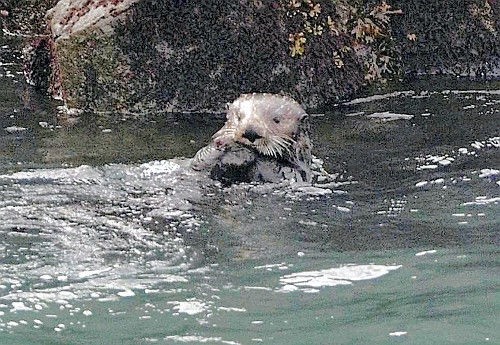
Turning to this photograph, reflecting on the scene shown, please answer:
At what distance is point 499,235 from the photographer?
4961mm

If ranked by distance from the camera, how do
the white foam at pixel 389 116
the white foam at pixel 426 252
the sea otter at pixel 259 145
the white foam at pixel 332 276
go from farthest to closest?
the white foam at pixel 389 116 → the sea otter at pixel 259 145 → the white foam at pixel 426 252 → the white foam at pixel 332 276

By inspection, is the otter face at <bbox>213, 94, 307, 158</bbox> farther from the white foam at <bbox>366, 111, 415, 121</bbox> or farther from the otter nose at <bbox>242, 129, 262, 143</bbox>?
the white foam at <bbox>366, 111, 415, 121</bbox>

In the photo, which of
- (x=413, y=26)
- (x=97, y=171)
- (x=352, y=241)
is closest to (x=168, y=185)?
(x=97, y=171)

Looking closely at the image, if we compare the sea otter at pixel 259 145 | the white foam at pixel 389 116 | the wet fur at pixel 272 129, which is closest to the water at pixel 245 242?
the sea otter at pixel 259 145

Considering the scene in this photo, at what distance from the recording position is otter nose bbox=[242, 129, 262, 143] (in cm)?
602

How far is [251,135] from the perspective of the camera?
603cm

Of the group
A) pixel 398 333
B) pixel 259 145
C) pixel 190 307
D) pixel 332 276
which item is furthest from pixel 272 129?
pixel 398 333

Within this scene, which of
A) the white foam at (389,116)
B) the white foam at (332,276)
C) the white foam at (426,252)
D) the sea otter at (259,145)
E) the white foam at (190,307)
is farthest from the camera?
the white foam at (389,116)

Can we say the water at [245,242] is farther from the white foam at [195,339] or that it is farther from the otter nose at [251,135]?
the otter nose at [251,135]

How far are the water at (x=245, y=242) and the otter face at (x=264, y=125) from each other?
30 cm

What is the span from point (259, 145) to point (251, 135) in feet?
0.30

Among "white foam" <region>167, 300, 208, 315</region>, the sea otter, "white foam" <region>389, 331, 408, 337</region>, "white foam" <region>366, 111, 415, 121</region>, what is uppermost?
"white foam" <region>366, 111, 415, 121</region>

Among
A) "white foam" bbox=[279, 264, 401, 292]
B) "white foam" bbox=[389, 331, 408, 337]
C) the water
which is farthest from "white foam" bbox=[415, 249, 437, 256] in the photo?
"white foam" bbox=[389, 331, 408, 337]

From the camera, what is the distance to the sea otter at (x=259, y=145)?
602 cm
